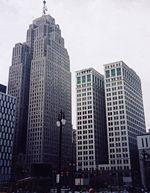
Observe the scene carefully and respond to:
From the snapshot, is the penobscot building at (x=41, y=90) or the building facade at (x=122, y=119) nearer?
the building facade at (x=122, y=119)

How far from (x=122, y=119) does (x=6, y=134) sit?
62072 millimetres

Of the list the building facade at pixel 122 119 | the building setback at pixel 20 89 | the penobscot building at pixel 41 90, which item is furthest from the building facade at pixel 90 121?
the building setback at pixel 20 89

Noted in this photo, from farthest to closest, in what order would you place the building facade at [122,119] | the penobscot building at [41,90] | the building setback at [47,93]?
the penobscot building at [41,90] → the building setback at [47,93] → the building facade at [122,119]

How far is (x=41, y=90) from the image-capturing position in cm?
15700

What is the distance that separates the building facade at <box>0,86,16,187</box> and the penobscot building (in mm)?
19819

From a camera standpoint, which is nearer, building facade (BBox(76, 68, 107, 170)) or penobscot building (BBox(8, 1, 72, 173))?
building facade (BBox(76, 68, 107, 170))

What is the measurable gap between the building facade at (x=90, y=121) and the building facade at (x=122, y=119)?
7962 mm

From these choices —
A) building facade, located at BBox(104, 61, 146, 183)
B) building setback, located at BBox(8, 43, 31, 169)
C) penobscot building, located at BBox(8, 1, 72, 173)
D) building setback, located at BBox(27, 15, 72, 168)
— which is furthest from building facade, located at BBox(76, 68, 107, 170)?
building setback, located at BBox(8, 43, 31, 169)

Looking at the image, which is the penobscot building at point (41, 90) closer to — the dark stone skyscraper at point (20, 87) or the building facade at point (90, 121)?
the dark stone skyscraper at point (20, 87)

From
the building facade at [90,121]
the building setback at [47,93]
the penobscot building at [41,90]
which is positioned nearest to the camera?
the building facade at [90,121]

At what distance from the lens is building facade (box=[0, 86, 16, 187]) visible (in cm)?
12481

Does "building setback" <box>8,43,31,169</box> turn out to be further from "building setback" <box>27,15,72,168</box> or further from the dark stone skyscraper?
"building setback" <box>27,15,72,168</box>

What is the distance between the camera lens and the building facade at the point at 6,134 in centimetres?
12481

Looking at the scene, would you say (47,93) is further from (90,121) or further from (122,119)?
(122,119)
